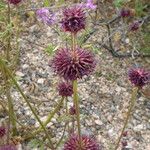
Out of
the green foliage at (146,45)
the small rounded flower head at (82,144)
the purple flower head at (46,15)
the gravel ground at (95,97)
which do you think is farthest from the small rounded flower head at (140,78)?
the green foliage at (146,45)

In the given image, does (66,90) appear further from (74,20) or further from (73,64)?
(74,20)

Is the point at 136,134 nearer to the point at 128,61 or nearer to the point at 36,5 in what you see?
the point at 128,61

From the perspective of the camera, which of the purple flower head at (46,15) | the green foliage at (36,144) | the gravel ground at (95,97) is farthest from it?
the purple flower head at (46,15)

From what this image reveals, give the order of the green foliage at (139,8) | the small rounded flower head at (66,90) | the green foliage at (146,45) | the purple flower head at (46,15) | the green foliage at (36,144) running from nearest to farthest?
the small rounded flower head at (66,90) < the green foliage at (36,144) < the purple flower head at (46,15) < the green foliage at (146,45) < the green foliage at (139,8)

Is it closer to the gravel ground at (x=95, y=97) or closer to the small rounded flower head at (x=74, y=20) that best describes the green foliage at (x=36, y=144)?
the gravel ground at (x=95, y=97)

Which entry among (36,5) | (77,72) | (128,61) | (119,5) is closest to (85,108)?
(128,61)

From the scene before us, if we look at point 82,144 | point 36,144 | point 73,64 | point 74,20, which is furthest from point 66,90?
point 74,20

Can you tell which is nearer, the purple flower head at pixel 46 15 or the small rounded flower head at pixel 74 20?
the small rounded flower head at pixel 74 20
